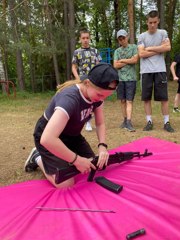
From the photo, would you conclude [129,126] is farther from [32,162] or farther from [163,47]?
[32,162]

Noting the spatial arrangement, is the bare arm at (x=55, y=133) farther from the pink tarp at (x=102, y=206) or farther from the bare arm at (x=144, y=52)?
the bare arm at (x=144, y=52)

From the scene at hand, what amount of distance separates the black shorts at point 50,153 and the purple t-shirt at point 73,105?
0.58ft

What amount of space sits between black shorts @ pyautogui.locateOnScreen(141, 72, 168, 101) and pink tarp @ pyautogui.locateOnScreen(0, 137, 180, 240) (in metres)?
2.20

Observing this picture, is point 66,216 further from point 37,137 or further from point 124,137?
point 124,137

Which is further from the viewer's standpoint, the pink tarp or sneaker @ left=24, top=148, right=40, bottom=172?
sneaker @ left=24, top=148, right=40, bottom=172

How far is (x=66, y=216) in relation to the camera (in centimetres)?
206

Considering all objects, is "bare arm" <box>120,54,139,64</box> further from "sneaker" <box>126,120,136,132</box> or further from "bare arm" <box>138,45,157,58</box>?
"sneaker" <box>126,120,136,132</box>

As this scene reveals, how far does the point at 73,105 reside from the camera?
2363 mm

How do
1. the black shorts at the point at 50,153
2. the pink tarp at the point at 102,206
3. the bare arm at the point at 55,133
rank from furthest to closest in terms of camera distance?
the black shorts at the point at 50,153
the bare arm at the point at 55,133
the pink tarp at the point at 102,206

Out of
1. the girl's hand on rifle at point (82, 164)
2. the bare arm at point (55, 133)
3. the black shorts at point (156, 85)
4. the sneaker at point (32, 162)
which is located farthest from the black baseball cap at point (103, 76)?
the black shorts at point (156, 85)

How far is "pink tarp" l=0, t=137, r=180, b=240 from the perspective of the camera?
6.12 ft

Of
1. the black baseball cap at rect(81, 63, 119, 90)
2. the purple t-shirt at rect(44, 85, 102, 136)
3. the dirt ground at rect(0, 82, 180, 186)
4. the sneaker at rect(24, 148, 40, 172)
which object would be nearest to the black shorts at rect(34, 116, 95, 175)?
the purple t-shirt at rect(44, 85, 102, 136)

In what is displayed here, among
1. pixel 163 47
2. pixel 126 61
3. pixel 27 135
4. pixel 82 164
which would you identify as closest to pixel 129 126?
pixel 126 61

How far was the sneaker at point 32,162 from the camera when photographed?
3.42m
